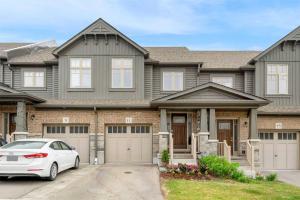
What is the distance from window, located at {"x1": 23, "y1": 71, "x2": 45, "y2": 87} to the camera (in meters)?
20.2

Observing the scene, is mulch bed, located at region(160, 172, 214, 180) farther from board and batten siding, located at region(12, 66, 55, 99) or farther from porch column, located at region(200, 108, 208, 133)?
board and batten siding, located at region(12, 66, 55, 99)

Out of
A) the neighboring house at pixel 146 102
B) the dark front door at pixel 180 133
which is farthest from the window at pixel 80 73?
the dark front door at pixel 180 133

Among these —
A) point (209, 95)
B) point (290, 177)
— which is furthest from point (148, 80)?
point (290, 177)

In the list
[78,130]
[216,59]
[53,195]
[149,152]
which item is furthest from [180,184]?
[216,59]

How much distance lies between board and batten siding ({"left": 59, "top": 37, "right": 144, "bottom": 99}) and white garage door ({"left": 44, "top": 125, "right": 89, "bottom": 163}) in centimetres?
175

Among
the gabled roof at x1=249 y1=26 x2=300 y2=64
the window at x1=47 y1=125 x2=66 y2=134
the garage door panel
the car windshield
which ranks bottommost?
the garage door panel

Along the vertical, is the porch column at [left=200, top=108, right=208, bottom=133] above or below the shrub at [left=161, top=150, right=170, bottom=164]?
above

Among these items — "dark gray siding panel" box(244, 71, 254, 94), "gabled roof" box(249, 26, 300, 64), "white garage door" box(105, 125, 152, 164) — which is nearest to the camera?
"white garage door" box(105, 125, 152, 164)

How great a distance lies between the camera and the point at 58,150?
1300 centimetres

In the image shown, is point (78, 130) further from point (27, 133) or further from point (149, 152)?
point (149, 152)

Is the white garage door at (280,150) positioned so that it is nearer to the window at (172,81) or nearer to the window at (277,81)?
the window at (277,81)

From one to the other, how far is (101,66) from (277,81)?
33.7ft

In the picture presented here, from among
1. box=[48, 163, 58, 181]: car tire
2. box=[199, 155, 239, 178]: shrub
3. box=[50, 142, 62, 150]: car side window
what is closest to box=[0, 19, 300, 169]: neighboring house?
box=[199, 155, 239, 178]: shrub

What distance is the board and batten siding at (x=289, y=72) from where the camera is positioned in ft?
65.6
